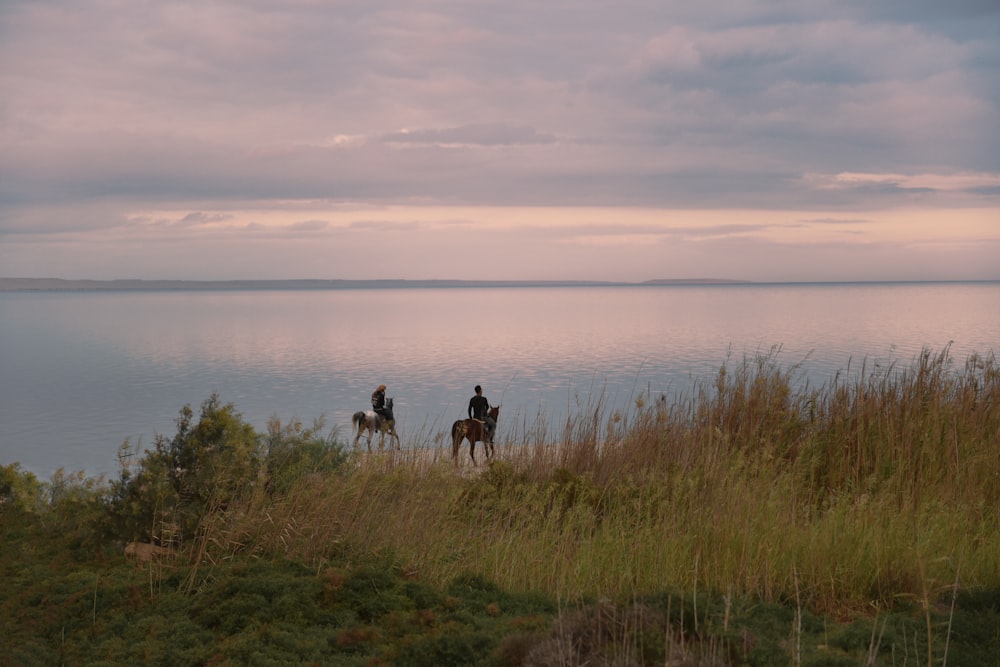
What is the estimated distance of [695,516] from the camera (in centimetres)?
682

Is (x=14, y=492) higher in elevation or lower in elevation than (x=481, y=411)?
higher

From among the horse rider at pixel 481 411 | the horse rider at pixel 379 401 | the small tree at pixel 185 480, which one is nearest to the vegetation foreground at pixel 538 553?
the small tree at pixel 185 480

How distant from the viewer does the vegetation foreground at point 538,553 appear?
441cm

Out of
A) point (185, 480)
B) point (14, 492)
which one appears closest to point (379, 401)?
point (14, 492)

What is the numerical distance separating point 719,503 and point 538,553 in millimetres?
1480

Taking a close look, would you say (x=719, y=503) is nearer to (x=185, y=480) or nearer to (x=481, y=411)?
(x=185, y=480)

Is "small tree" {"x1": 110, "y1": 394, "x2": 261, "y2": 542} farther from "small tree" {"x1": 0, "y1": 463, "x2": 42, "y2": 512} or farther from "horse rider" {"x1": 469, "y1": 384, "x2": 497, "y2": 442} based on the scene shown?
"horse rider" {"x1": 469, "y1": 384, "x2": 497, "y2": 442}

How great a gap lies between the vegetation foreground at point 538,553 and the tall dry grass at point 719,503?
0.10 feet

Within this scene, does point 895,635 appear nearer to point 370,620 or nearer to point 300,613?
point 370,620

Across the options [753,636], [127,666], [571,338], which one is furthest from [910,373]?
[571,338]

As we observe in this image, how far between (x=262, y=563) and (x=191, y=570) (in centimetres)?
62

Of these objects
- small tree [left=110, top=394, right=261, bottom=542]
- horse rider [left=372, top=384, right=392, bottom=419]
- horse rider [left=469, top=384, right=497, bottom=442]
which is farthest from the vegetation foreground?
horse rider [left=372, top=384, right=392, bottom=419]

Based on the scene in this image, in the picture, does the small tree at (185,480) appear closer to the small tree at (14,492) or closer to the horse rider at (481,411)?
the small tree at (14,492)

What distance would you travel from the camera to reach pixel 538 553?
22.0 ft
